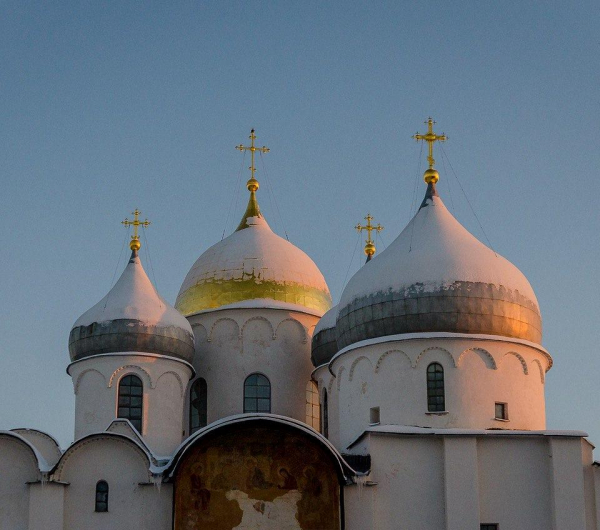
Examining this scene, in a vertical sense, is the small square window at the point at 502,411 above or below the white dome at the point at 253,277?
below

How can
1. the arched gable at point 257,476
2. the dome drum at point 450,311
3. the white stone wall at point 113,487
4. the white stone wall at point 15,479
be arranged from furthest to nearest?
the dome drum at point 450,311 → the arched gable at point 257,476 → the white stone wall at point 113,487 → the white stone wall at point 15,479

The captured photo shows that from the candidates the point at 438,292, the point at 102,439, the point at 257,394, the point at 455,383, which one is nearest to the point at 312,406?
the point at 257,394

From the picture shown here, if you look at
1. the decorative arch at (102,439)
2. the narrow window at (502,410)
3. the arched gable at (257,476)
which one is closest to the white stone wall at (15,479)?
the decorative arch at (102,439)

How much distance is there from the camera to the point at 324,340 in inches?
1074

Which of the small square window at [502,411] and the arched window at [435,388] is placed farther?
the small square window at [502,411]

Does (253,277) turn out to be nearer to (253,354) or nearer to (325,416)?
(253,354)

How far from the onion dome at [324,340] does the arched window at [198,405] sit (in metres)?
2.51

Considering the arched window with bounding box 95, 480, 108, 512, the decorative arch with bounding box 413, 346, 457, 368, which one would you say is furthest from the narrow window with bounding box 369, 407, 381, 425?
the arched window with bounding box 95, 480, 108, 512

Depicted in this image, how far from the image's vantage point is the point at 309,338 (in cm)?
2862

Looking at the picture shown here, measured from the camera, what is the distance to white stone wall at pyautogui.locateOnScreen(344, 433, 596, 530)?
72.3ft

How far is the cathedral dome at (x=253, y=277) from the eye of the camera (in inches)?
1121

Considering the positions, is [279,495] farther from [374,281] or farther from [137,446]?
[374,281]

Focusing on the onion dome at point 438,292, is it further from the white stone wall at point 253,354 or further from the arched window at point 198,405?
the arched window at point 198,405

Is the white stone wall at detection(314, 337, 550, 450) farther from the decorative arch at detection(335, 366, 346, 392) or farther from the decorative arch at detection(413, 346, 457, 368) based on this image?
the decorative arch at detection(335, 366, 346, 392)
